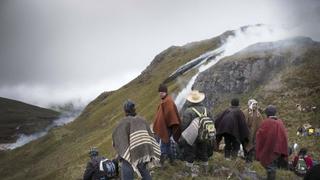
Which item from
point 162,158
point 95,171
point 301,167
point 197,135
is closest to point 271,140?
point 197,135

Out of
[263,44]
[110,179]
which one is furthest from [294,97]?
[110,179]

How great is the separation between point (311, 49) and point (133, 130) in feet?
172

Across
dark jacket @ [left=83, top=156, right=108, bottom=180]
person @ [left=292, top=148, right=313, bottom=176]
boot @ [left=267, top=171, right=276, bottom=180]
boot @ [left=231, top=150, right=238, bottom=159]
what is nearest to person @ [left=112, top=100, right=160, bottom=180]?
dark jacket @ [left=83, top=156, right=108, bottom=180]

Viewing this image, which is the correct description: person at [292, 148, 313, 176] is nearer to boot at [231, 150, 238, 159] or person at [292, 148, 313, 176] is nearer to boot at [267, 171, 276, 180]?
boot at [231, 150, 238, 159]

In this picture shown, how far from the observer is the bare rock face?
182 feet

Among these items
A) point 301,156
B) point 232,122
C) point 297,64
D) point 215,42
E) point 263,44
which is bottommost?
point 301,156

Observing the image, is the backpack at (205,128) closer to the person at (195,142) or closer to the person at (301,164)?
the person at (195,142)

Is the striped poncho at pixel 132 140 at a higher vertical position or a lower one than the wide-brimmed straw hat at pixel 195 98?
lower

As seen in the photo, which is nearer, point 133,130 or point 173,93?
point 133,130

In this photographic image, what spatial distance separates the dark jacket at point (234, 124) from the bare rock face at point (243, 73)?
36492mm

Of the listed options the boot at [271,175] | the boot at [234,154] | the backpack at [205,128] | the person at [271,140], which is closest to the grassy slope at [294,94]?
the boot at [234,154]

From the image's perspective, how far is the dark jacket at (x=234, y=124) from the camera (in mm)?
17359

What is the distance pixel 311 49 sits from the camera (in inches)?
2422

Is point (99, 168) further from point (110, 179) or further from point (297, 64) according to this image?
point (297, 64)
